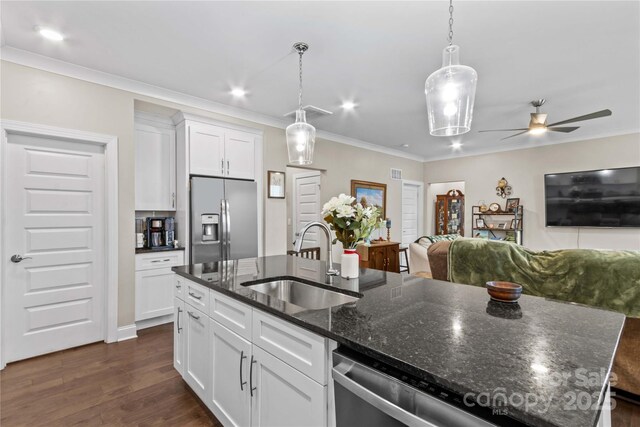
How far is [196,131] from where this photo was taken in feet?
12.3

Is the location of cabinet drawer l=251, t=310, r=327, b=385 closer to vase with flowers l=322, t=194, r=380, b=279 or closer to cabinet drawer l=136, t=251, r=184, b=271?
vase with flowers l=322, t=194, r=380, b=279

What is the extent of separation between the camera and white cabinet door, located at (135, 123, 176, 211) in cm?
370

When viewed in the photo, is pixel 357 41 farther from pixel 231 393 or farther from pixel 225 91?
pixel 231 393

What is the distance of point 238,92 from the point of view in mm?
3625

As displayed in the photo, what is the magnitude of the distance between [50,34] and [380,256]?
5.05m

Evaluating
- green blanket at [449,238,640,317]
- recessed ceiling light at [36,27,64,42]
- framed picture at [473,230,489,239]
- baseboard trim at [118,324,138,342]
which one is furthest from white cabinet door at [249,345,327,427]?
framed picture at [473,230,489,239]

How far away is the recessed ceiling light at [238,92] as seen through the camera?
354 cm

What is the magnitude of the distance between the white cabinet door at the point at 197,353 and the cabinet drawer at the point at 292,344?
614mm

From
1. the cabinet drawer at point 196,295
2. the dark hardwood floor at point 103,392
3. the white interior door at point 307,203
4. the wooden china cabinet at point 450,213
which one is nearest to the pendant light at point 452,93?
the cabinet drawer at point 196,295

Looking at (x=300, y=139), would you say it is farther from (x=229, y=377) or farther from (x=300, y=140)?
(x=229, y=377)

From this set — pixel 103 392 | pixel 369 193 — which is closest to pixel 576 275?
pixel 103 392

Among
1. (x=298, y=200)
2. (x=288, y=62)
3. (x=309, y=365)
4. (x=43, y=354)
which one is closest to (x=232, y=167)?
(x=288, y=62)

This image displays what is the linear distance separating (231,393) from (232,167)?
2949 mm

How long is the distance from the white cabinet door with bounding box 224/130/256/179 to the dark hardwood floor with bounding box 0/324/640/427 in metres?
2.23
